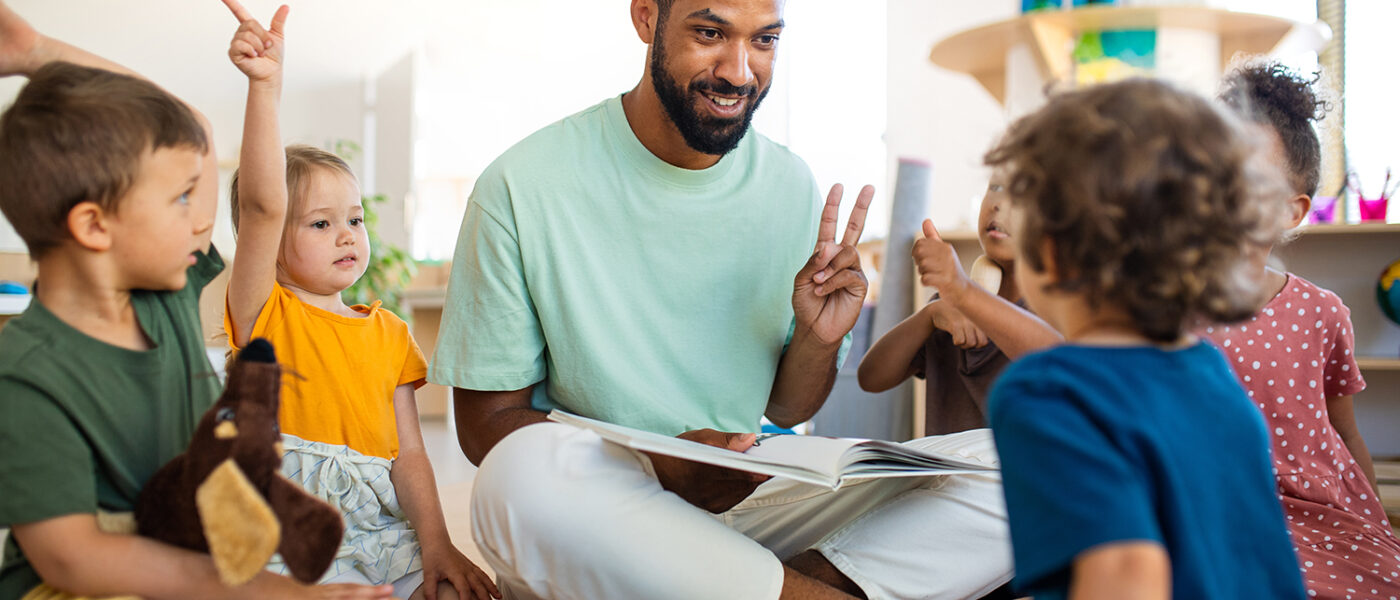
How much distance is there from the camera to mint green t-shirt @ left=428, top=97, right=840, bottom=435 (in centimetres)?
144

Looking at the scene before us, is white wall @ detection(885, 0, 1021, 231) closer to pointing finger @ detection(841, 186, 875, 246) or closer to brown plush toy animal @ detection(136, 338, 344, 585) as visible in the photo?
pointing finger @ detection(841, 186, 875, 246)

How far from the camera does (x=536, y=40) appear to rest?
7418 mm

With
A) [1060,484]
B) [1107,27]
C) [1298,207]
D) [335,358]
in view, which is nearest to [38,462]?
[335,358]

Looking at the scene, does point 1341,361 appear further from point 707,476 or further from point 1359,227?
point 1359,227

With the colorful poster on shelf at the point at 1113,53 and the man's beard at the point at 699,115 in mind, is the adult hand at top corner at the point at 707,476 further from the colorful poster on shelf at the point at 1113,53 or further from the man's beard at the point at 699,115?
the colorful poster on shelf at the point at 1113,53

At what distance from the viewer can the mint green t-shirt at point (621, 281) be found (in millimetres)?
1443

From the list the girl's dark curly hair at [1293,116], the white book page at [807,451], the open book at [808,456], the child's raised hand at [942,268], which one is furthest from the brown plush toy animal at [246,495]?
the girl's dark curly hair at [1293,116]

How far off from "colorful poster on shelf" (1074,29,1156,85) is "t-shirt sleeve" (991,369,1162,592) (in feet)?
7.38

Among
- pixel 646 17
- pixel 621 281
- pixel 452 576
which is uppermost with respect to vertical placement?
pixel 646 17

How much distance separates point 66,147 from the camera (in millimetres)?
849

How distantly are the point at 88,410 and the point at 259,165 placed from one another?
Result: 0.34 metres

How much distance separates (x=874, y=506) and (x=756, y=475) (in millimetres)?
320

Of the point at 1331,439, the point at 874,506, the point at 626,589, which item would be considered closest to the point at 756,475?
the point at 626,589

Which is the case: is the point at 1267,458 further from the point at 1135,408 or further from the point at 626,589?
the point at 626,589
